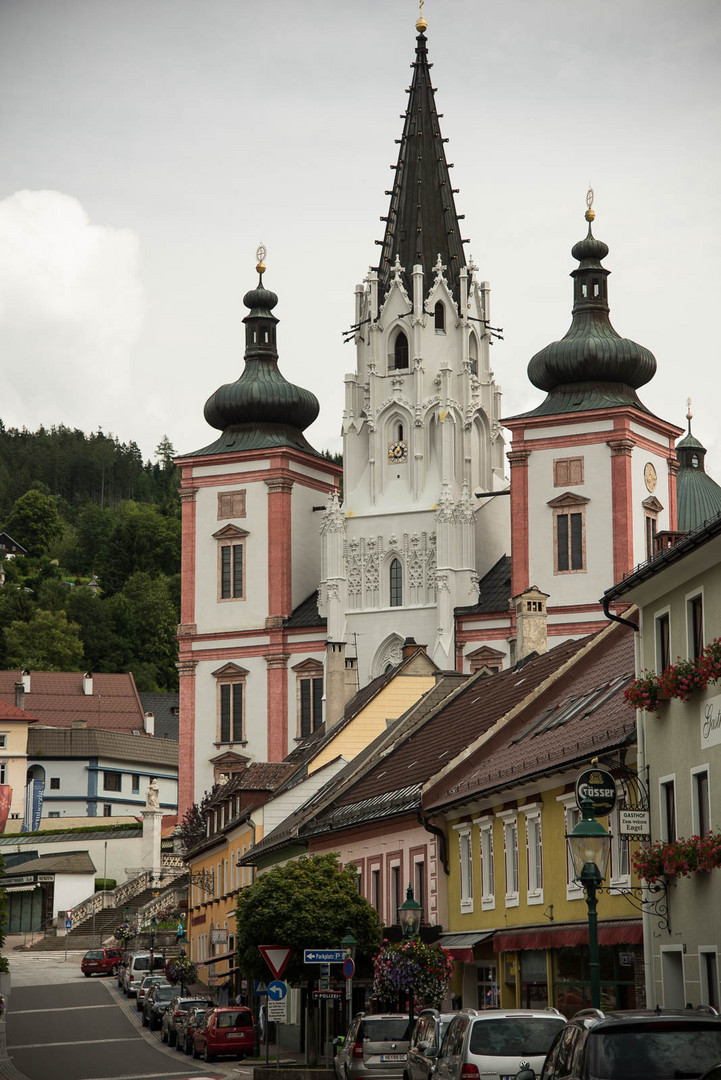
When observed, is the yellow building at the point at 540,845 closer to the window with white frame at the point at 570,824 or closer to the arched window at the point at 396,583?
the window with white frame at the point at 570,824

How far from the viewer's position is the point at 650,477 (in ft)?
267

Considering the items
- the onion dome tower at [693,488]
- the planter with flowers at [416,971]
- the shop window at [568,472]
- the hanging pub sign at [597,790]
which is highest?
the onion dome tower at [693,488]

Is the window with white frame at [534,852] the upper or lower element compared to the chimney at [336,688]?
lower

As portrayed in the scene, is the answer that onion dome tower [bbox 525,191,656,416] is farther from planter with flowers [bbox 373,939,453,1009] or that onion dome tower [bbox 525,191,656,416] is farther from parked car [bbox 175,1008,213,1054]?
planter with flowers [bbox 373,939,453,1009]

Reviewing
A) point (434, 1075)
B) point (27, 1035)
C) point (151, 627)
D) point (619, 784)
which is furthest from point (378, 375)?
point (151, 627)

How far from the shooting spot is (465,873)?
117 feet

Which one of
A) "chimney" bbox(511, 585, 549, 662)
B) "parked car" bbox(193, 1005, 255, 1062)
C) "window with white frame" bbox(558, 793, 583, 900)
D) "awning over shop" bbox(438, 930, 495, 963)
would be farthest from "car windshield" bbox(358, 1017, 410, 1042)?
"chimney" bbox(511, 585, 549, 662)

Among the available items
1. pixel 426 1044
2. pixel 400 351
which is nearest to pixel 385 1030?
pixel 426 1044

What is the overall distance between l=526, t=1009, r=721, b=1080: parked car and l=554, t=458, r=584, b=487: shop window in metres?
65.3

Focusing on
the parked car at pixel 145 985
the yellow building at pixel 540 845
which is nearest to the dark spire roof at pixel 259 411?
the parked car at pixel 145 985

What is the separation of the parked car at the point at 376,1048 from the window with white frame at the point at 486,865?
530cm

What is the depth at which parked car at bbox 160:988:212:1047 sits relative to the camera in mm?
43656

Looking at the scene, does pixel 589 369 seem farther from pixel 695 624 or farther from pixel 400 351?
pixel 695 624

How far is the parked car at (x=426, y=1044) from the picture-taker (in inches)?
906
